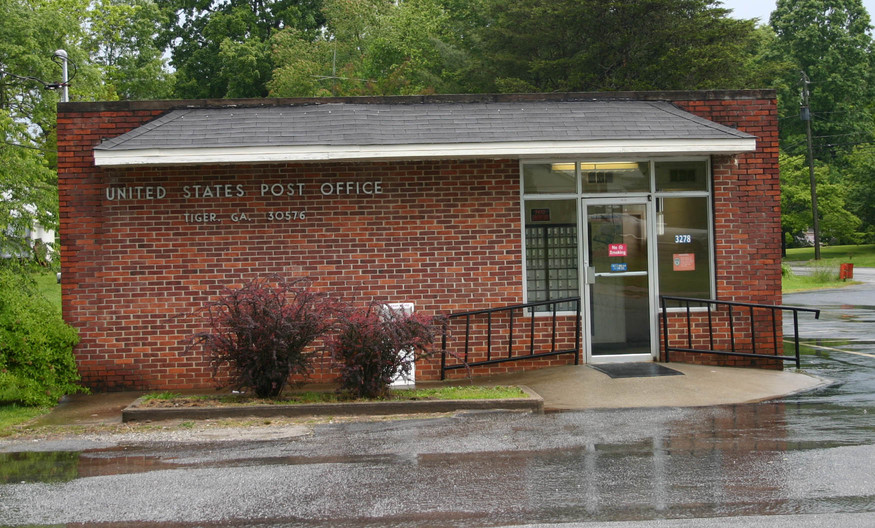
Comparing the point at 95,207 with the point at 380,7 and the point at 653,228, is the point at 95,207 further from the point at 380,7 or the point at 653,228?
the point at 380,7

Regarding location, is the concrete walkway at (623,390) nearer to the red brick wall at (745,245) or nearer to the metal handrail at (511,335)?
the metal handrail at (511,335)

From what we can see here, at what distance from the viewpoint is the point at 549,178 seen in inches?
484

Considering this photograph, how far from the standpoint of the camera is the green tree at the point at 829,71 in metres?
69.1

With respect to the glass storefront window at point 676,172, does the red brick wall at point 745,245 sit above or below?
below

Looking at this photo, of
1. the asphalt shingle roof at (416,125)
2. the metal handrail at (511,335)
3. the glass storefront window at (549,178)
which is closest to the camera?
the asphalt shingle roof at (416,125)

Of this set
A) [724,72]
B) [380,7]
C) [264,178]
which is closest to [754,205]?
[264,178]

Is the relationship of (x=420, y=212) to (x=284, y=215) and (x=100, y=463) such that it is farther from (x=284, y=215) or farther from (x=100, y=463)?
(x=100, y=463)

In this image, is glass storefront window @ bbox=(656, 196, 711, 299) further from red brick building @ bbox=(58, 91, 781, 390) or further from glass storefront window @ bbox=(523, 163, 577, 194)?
glass storefront window @ bbox=(523, 163, 577, 194)

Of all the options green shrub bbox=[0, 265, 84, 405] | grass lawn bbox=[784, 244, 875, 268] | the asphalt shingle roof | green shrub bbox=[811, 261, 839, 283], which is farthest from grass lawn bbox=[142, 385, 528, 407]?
grass lawn bbox=[784, 244, 875, 268]

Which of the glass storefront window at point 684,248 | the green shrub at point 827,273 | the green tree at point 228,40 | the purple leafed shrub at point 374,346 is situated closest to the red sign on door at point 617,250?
the glass storefront window at point 684,248

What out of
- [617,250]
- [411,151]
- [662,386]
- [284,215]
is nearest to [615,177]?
[617,250]

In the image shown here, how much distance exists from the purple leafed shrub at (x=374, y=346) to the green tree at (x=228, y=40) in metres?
47.4

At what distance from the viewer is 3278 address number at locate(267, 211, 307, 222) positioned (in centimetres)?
1173

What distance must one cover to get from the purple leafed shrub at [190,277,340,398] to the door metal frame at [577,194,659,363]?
3983 millimetres
